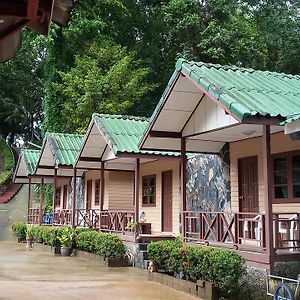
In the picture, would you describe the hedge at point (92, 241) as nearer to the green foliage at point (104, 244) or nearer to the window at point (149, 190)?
the green foliage at point (104, 244)

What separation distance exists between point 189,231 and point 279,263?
11.9 feet

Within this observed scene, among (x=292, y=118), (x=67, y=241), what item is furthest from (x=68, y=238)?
(x=292, y=118)

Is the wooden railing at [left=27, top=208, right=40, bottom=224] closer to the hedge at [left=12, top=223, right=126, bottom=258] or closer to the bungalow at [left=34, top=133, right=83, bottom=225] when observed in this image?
the bungalow at [left=34, top=133, right=83, bottom=225]

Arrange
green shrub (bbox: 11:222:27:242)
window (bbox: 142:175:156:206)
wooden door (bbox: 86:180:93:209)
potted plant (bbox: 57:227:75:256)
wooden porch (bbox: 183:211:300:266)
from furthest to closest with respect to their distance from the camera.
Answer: green shrub (bbox: 11:222:27:242) < wooden door (bbox: 86:180:93:209) < window (bbox: 142:175:156:206) < potted plant (bbox: 57:227:75:256) < wooden porch (bbox: 183:211:300:266)

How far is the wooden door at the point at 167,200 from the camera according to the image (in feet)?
59.3

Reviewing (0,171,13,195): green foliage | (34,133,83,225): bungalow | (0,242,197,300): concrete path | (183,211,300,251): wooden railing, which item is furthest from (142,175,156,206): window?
(0,171,13,195): green foliage

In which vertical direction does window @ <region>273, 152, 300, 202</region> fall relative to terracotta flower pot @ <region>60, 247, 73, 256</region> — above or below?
above

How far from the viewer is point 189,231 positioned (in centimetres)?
1217

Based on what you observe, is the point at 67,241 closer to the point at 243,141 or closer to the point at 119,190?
the point at 119,190

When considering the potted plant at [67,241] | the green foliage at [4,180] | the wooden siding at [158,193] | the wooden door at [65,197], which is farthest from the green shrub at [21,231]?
the green foliage at [4,180]

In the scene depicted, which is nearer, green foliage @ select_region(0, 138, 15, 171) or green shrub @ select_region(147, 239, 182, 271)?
green shrub @ select_region(147, 239, 182, 271)

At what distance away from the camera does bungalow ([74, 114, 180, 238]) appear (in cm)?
1559

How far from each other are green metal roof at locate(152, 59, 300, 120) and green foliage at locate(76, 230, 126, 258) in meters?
6.21

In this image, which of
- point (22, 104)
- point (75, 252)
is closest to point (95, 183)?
point (75, 252)
